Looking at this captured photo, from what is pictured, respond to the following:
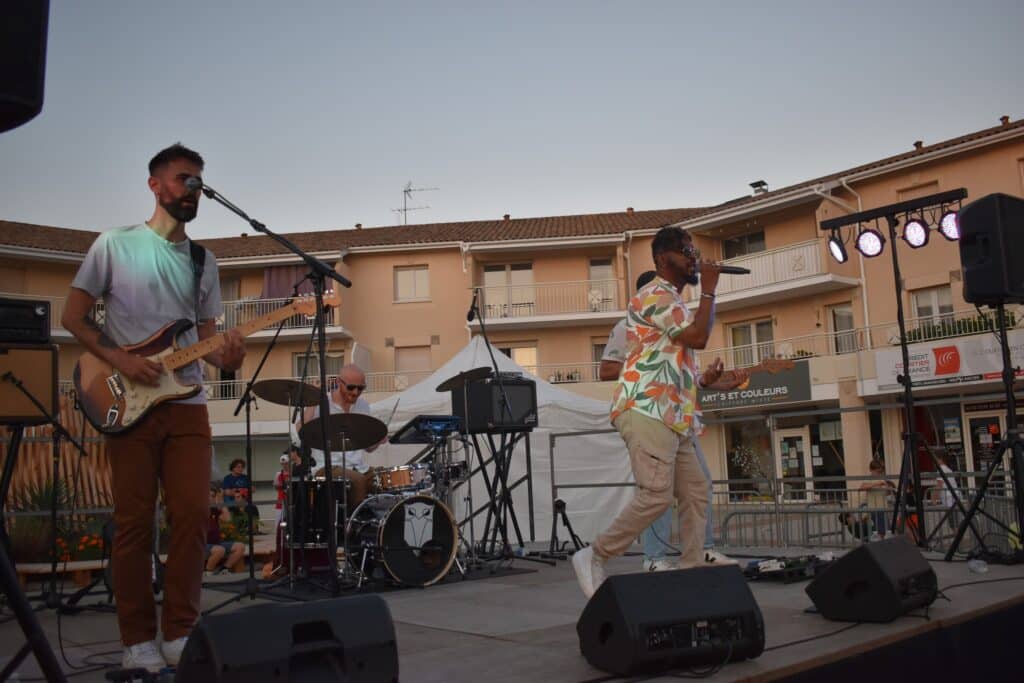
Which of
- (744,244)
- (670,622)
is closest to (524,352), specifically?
(744,244)

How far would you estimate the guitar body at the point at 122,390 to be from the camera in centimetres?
333

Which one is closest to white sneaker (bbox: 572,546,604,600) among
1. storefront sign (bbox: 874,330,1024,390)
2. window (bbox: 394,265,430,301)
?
storefront sign (bbox: 874,330,1024,390)

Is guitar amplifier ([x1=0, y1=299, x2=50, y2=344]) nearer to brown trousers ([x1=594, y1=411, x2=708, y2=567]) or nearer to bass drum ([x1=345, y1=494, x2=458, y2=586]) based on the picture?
bass drum ([x1=345, y1=494, x2=458, y2=586])

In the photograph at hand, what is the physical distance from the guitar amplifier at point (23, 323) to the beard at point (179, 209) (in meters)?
1.04

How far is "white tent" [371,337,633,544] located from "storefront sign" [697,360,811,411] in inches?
527

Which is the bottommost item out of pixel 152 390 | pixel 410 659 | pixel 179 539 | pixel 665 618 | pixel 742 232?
pixel 410 659

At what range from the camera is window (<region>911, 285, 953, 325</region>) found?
80.4ft

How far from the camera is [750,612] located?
10.5ft

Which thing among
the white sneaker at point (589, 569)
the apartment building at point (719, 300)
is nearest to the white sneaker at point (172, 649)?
the white sneaker at point (589, 569)

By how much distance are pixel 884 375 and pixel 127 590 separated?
2380 cm

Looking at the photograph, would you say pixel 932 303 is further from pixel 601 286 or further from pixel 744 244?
pixel 601 286

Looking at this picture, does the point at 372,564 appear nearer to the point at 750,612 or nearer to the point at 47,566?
the point at 47,566

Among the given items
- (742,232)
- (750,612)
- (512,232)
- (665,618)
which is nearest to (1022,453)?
(750,612)

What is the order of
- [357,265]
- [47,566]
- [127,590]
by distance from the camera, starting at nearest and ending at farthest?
1. [127,590]
2. [47,566]
3. [357,265]
